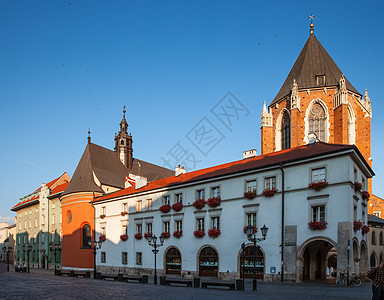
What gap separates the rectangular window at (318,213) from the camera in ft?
84.7

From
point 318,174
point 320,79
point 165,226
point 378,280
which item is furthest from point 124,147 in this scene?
A: point 378,280

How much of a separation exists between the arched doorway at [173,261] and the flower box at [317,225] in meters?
14.6

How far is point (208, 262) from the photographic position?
32.6 meters

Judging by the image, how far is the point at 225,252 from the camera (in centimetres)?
3102

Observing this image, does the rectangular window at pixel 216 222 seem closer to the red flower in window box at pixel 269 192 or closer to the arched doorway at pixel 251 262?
the arched doorway at pixel 251 262

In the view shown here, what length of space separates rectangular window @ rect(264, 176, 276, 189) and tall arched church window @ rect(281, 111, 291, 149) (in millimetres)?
22264

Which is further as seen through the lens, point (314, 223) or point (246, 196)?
point (246, 196)

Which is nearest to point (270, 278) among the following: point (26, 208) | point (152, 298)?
point (152, 298)

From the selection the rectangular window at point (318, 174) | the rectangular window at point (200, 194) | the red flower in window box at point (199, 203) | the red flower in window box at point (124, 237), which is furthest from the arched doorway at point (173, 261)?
the rectangular window at point (318, 174)

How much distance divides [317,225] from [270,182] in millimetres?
5272

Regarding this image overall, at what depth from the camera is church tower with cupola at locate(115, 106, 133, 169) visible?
218 feet

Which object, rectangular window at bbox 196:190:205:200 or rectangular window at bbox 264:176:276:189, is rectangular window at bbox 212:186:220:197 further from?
rectangular window at bbox 264:176:276:189

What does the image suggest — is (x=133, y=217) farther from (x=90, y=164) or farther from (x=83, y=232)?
(x=90, y=164)

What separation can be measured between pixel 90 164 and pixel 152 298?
4167cm
